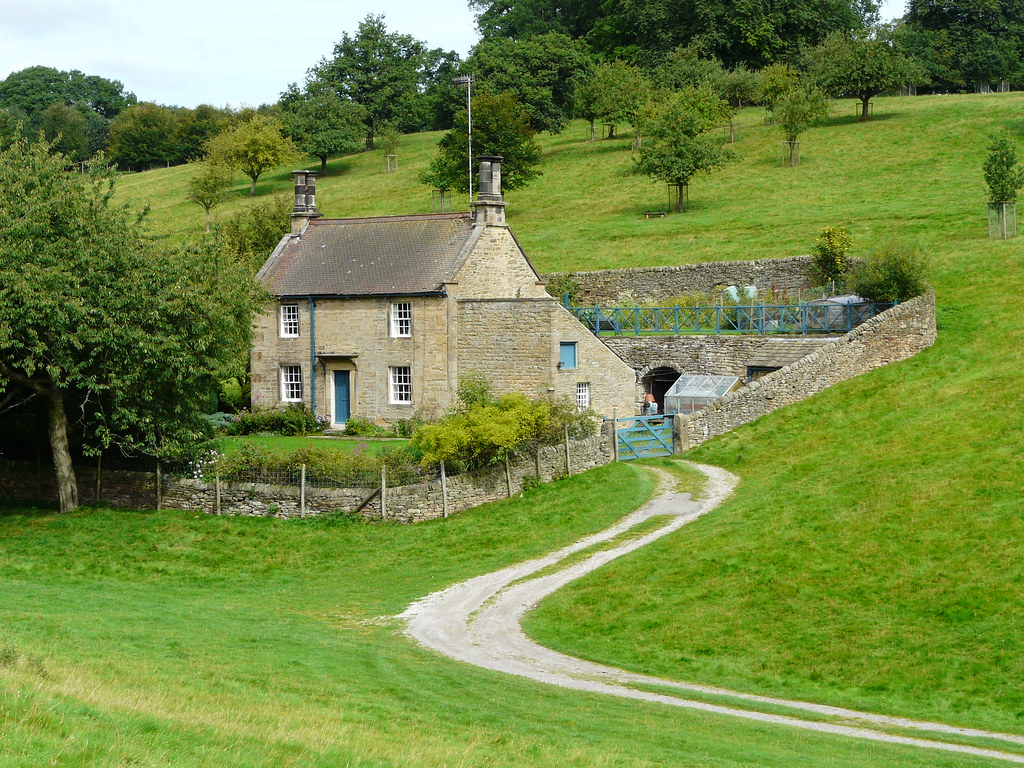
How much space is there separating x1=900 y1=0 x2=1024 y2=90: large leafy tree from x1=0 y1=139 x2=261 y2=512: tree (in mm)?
80297

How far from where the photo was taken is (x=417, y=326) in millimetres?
42625

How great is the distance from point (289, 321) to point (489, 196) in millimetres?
9303

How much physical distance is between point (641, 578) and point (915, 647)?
6478 millimetres

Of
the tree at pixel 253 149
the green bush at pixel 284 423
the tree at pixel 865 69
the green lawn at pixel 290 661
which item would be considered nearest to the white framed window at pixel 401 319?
the green bush at pixel 284 423

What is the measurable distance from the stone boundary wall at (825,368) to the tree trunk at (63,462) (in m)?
18.4

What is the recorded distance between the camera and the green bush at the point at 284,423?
143 ft

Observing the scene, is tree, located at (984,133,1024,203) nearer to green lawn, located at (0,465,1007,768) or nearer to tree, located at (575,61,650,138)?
green lawn, located at (0,465,1007,768)

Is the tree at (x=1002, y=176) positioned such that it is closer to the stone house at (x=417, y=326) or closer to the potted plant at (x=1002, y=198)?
the potted plant at (x=1002, y=198)

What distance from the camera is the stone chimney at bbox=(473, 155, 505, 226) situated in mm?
43562

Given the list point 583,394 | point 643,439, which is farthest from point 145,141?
point 643,439

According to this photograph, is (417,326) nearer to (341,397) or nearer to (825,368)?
(341,397)

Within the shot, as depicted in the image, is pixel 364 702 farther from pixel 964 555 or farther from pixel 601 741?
pixel 964 555

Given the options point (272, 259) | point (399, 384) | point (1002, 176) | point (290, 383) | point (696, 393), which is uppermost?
point (1002, 176)

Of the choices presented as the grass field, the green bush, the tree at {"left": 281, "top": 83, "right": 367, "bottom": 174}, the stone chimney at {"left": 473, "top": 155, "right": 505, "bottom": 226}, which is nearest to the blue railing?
the grass field
